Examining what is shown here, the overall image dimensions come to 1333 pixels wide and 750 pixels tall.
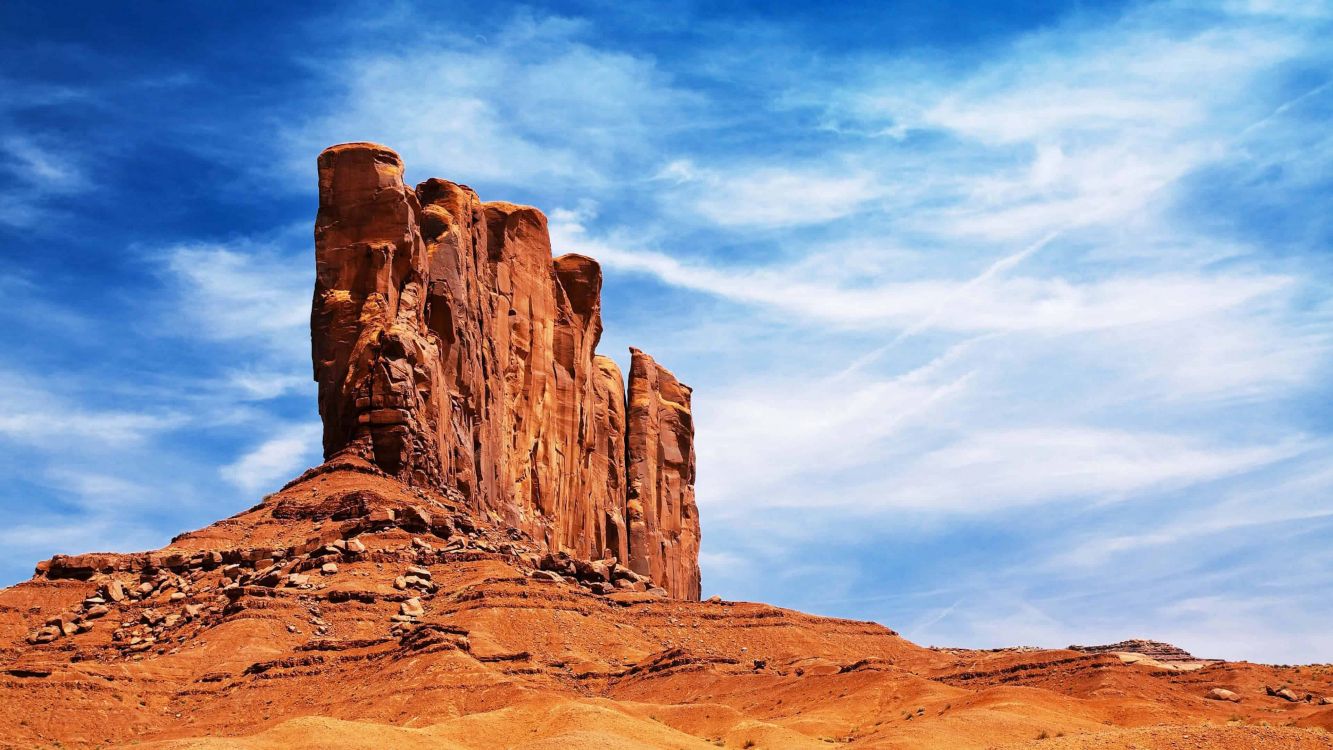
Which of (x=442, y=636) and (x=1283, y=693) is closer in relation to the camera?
(x=442, y=636)

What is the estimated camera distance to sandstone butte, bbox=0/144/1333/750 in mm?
51594

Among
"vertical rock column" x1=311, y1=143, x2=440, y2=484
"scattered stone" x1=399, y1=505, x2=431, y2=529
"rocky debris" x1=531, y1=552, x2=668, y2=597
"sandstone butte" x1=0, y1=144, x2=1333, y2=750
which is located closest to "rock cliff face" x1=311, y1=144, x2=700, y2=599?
"vertical rock column" x1=311, y1=143, x2=440, y2=484

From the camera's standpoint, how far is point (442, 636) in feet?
186

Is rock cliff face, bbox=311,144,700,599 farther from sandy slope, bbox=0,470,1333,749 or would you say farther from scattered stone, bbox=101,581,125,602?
scattered stone, bbox=101,581,125,602

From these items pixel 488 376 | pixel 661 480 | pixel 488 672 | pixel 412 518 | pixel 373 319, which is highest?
pixel 661 480

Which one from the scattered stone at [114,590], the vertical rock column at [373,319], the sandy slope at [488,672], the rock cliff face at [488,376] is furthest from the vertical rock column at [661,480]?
the scattered stone at [114,590]

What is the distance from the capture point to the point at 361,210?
83688mm

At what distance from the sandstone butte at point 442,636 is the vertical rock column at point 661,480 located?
27.3 meters

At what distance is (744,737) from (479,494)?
4144cm

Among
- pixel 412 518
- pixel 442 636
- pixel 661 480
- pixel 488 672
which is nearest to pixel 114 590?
pixel 412 518

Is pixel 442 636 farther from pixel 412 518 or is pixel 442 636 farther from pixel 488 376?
pixel 488 376

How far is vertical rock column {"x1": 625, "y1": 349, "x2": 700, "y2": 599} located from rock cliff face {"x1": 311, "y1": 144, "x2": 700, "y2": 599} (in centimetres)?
17

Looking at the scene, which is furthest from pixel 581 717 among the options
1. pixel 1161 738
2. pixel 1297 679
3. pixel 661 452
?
pixel 661 452

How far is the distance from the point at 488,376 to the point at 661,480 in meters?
43.8
